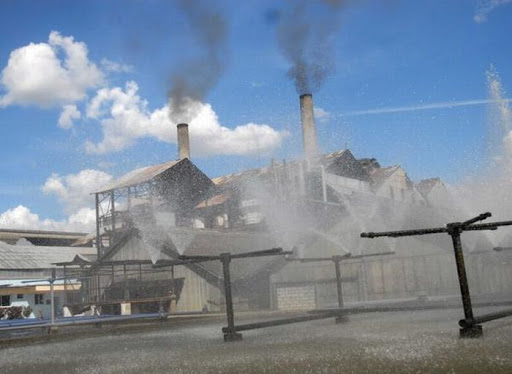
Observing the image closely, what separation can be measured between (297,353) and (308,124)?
3910 cm

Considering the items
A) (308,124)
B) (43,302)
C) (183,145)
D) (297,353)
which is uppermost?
(183,145)

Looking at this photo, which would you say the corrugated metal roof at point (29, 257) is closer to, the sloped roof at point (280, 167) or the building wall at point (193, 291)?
the building wall at point (193, 291)

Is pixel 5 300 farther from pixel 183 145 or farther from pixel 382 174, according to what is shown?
pixel 382 174

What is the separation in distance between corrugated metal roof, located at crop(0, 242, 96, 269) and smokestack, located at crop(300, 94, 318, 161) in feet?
74.4

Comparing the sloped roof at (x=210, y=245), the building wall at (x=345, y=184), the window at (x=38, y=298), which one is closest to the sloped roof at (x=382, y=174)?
the building wall at (x=345, y=184)

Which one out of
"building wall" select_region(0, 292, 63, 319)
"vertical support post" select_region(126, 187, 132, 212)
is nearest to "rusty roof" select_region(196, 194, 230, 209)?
"vertical support post" select_region(126, 187, 132, 212)

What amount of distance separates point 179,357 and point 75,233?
59772 millimetres

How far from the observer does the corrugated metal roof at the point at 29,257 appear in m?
39.0

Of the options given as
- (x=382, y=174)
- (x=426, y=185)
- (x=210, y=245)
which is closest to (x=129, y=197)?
(x=210, y=245)

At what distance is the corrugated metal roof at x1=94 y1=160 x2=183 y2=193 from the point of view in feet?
144

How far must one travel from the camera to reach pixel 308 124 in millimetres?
45406

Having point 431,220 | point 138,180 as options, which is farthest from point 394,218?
point 138,180

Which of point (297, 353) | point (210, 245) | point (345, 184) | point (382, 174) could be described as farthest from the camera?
point (382, 174)

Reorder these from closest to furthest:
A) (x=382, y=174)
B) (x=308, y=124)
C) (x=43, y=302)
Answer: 1. (x=43, y=302)
2. (x=308, y=124)
3. (x=382, y=174)
